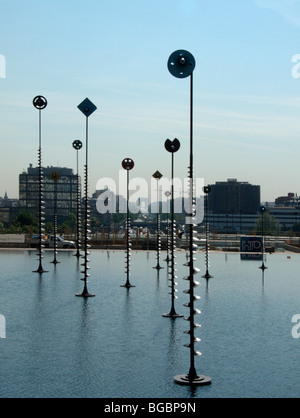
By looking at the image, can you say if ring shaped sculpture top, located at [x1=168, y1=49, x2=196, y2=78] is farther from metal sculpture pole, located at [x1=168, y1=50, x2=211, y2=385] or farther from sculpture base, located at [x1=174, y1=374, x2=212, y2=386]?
sculpture base, located at [x1=174, y1=374, x2=212, y2=386]

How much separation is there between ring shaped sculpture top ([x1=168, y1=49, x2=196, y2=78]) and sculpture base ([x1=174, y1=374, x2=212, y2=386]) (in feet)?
38.9

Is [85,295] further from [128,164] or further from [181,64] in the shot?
[181,64]

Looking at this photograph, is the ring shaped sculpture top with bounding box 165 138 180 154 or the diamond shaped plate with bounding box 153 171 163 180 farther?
the diamond shaped plate with bounding box 153 171 163 180

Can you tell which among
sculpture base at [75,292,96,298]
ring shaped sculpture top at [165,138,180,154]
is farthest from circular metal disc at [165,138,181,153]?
sculpture base at [75,292,96,298]

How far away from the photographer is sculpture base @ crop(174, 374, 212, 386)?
24391mm

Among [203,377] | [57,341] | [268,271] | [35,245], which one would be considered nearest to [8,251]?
[35,245]

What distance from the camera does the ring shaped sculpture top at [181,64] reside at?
2436cm

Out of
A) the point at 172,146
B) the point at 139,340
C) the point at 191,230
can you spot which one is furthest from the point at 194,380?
the point at 172,146

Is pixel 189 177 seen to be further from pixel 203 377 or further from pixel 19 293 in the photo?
pixel 19 293

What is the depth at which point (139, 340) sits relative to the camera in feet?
109
